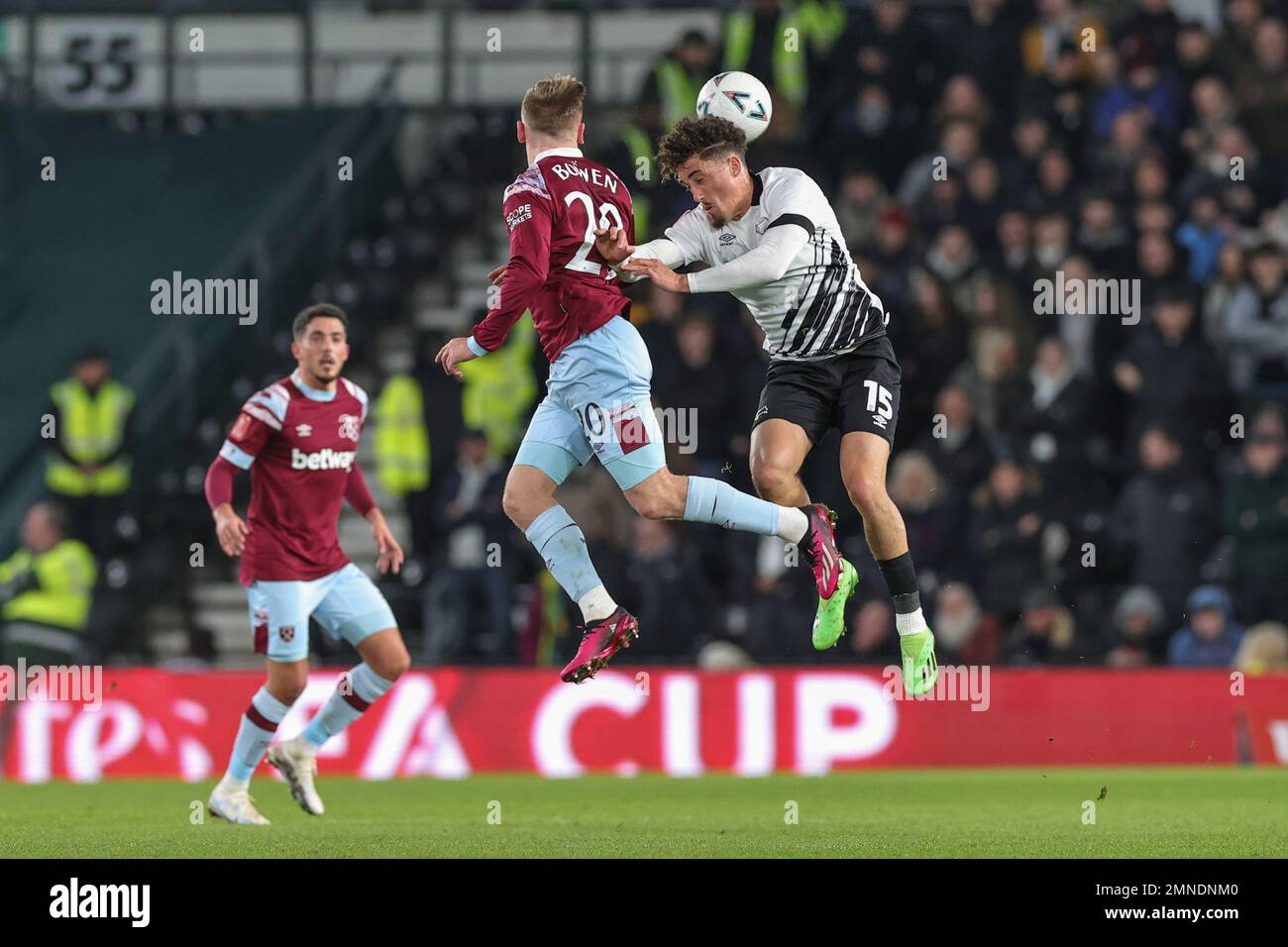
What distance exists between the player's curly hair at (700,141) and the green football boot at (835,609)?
1978 millimetres

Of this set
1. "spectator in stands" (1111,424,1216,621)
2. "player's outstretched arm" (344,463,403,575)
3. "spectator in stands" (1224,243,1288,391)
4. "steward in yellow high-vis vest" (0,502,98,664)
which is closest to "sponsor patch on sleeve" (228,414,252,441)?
"player's outstretched arm" (344,463,403,575)

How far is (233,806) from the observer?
11789 mm

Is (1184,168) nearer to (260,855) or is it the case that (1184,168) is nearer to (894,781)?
(894,781)

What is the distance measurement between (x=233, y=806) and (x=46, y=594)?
571 centimetres

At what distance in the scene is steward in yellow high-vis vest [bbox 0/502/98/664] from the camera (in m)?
16.8

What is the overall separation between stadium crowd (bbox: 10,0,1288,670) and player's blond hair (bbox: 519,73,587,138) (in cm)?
592

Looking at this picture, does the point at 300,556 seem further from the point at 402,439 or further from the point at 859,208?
the point at 859,208

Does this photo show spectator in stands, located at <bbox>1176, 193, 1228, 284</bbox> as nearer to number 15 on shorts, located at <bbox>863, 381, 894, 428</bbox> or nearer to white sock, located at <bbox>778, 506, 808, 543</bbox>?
number 15 on shorts, located at <bbox>863, 381, 894, 428</bbox>

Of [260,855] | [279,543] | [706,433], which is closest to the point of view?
[260,855]

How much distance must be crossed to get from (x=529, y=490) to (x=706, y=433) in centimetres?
647

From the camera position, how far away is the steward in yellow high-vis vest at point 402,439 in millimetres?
17531

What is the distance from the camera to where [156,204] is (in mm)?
22484

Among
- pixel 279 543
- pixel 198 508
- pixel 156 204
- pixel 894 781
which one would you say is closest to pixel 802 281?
pixel 279 543

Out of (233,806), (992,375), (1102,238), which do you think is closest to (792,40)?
(1102,238)
